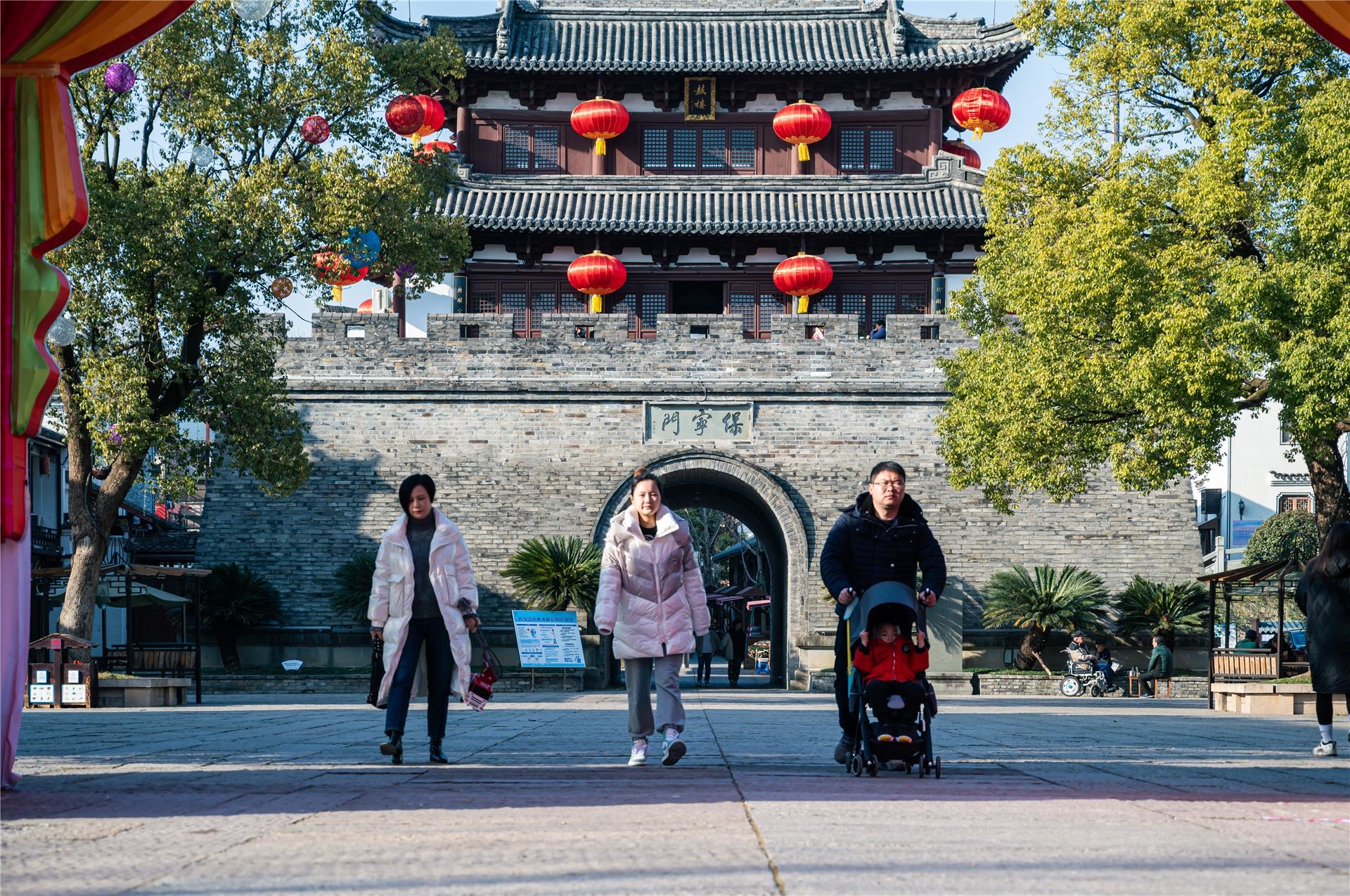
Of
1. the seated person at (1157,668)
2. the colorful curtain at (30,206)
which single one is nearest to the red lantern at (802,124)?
the seated person at (1157,668)

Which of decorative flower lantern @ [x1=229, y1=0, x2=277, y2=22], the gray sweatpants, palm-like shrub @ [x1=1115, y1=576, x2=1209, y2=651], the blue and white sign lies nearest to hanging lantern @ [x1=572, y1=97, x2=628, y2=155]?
the blue and white sign

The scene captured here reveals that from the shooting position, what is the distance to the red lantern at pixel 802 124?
1042 inches

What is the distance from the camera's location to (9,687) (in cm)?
577

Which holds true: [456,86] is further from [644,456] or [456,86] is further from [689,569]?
[689,569]

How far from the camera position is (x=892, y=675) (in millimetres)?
6805

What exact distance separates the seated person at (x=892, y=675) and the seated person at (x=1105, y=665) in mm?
15126

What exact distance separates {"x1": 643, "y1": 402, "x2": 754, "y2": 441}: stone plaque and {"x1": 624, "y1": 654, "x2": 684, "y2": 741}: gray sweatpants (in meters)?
16.1

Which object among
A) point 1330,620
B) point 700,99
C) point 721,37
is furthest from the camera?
point 721,37

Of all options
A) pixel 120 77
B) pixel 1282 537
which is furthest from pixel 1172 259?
pixel 1282 537

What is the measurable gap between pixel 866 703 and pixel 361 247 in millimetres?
11359

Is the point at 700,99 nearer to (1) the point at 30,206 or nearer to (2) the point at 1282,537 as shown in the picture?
(2) the point at 1282,537

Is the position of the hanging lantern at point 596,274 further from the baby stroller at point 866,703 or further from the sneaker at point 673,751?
the baby stroller at point 866,703

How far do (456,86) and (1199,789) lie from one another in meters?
22.9

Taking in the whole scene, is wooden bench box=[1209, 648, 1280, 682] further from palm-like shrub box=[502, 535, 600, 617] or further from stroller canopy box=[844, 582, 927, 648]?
stroller canopy box=[844, 582, 927, 648]
